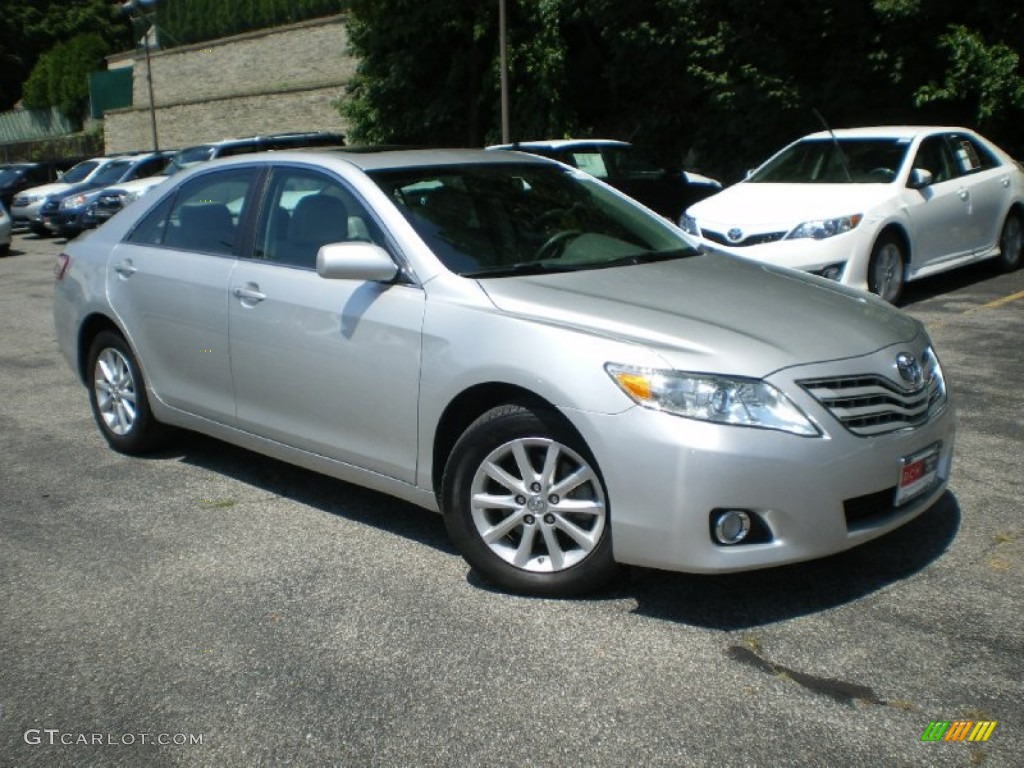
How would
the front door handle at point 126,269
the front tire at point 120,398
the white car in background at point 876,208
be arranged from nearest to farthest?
the front door handle at point 126,269
the front tire at point 120,398
the white car in background at point 876,208

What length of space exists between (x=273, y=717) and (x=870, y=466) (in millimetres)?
2087

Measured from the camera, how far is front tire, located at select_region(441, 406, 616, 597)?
4.21 m

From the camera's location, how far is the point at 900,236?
33.5 feet

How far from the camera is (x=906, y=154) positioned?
1068 centimetres

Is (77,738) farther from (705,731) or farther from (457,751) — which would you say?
(705,731)

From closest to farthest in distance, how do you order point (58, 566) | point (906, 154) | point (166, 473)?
1. point (58, 566)
2. point (166, 473)
3. point (906, 154)

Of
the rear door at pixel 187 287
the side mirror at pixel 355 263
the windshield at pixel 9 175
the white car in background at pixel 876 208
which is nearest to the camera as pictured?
the side mirror at pixel 355 263

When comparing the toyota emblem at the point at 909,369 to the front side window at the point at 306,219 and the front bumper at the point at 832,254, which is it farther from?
the front bumper at the point at 832,254

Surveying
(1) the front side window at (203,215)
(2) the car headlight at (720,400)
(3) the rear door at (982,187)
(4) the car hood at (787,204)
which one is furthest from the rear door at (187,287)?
(3) the rear door at (982,187)

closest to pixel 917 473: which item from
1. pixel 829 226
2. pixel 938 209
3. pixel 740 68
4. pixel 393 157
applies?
pixel 393 157

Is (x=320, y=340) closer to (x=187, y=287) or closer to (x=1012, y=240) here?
(x=187, y=287)

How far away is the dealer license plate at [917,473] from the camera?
14.0ft

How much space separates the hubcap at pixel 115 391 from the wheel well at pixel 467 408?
91.1 inches

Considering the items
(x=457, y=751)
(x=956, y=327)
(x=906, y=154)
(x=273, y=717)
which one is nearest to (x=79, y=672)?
(x=273, y=717)
